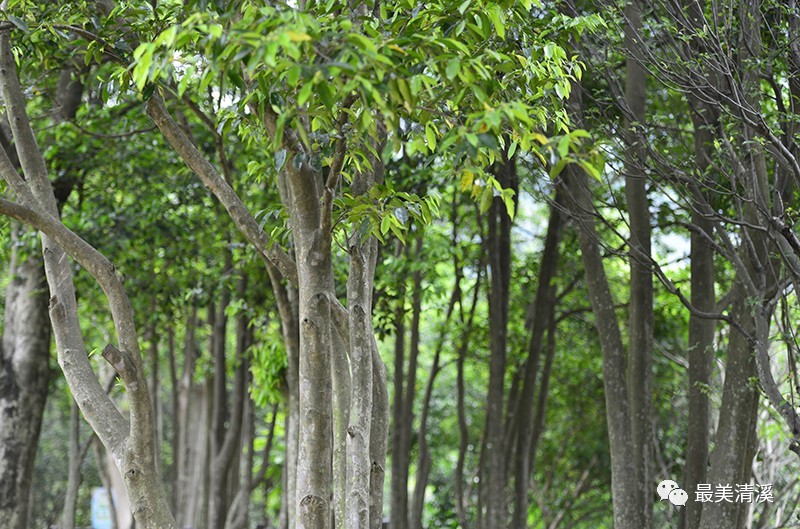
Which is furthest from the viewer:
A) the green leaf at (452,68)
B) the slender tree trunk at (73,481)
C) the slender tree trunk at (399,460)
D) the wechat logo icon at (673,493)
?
the slender tree trunk at (73,481)

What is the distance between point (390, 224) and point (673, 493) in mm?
4918

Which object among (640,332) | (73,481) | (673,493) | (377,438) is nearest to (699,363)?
(640,332)

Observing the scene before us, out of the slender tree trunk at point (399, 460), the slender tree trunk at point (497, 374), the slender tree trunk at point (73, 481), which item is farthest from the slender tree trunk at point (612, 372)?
the slender tree trunk at point (73, 481)

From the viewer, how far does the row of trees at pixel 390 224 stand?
150 inches

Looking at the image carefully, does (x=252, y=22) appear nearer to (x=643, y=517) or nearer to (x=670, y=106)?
(x=643, y=517)

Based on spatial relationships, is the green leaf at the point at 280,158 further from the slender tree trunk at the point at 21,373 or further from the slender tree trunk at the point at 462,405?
the slender tree trunk at the point at 462,405

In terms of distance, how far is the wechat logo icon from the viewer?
24.3ft

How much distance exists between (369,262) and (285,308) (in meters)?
1.96

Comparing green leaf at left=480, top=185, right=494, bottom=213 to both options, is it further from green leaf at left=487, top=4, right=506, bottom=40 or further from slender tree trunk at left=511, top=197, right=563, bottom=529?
slender tree trunk at left=511, top=197, right=563, bottom=529

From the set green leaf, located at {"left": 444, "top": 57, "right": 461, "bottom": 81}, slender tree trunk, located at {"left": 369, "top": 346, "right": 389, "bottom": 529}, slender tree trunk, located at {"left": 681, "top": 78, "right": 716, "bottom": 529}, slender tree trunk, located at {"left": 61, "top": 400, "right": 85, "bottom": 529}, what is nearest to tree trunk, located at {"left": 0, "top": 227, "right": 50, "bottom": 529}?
slender tree trunk, located at {"left": 61, "top": 400, "right": 85, "bottom": 529}

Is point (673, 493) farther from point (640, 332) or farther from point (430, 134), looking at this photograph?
point (430, 134)

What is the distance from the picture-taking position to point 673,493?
7.75 metres

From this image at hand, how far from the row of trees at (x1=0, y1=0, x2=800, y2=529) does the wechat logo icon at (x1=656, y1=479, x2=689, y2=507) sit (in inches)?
4.9

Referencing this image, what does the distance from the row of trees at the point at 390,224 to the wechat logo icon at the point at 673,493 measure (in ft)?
0.41
